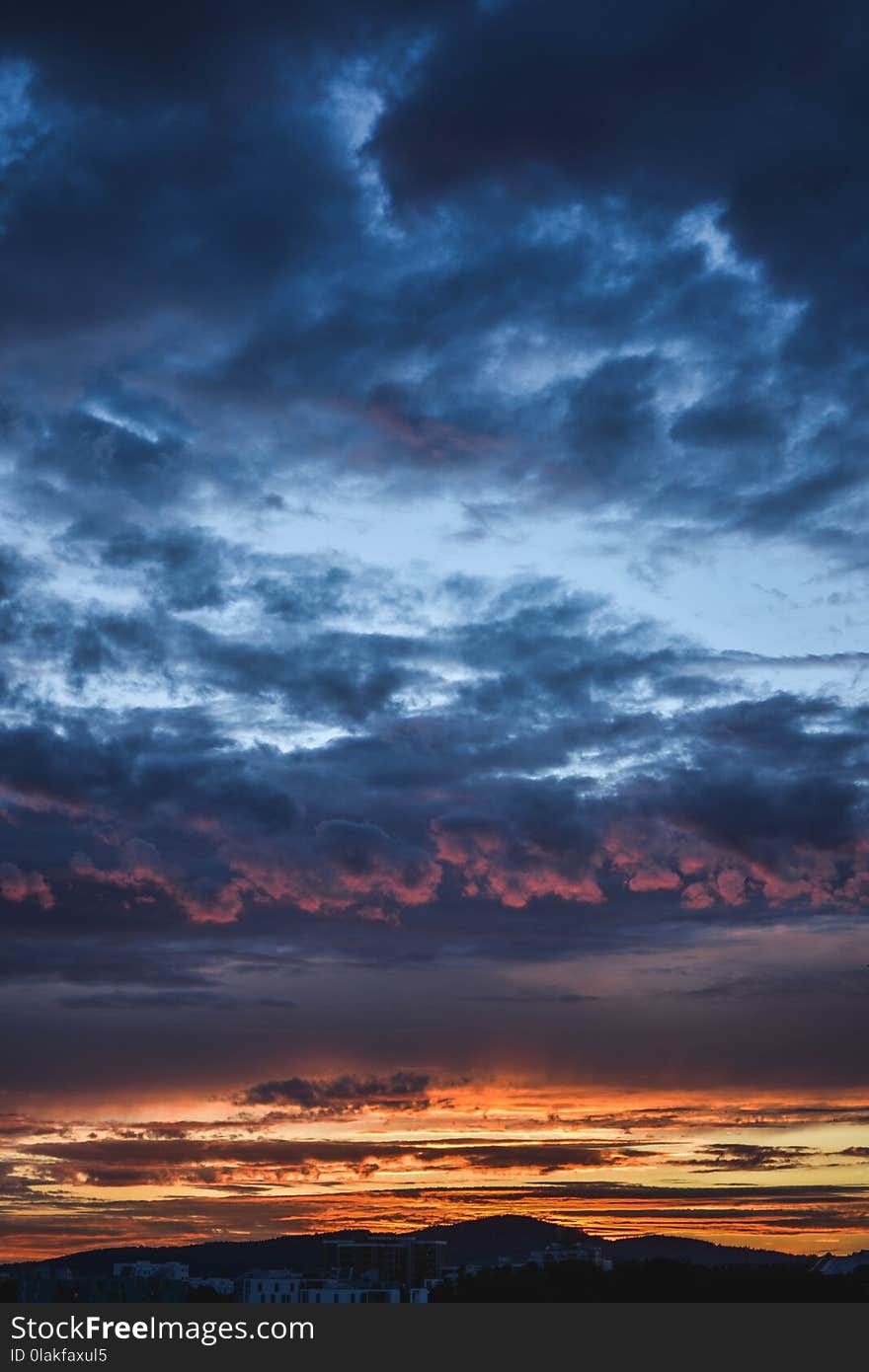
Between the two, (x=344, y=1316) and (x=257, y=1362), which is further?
(x=344, y=1316)

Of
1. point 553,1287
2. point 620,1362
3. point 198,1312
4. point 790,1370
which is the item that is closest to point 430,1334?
point 198,1312

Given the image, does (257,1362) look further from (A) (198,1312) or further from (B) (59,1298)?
(B) (59,1298)

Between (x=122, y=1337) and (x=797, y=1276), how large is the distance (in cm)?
11256

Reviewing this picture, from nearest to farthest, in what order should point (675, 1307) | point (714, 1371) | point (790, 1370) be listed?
point (790, 1370)
point (714, 1371)
point (675, 1307)

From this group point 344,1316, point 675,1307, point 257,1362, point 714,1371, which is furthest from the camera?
point 675,1307

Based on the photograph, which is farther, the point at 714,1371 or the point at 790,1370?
the point at 714,1371

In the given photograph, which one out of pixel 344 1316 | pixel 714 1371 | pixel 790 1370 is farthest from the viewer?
pixel 344 1316

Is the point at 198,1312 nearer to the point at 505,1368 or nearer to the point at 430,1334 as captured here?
the point at 430,1334

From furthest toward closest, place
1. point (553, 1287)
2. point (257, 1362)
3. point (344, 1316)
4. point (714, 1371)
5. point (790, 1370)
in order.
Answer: point (553, 1287), point (344, 1316), point (714, 1371), point (790, 1370), point (257, 1362)

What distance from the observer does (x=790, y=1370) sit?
102m

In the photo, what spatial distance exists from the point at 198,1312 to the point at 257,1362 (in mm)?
34550

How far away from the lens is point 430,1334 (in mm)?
130375

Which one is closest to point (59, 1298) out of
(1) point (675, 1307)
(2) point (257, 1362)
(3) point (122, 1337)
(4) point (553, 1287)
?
(4) point (553, 1287)

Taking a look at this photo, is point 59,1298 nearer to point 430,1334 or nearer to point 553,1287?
point 553,1287
